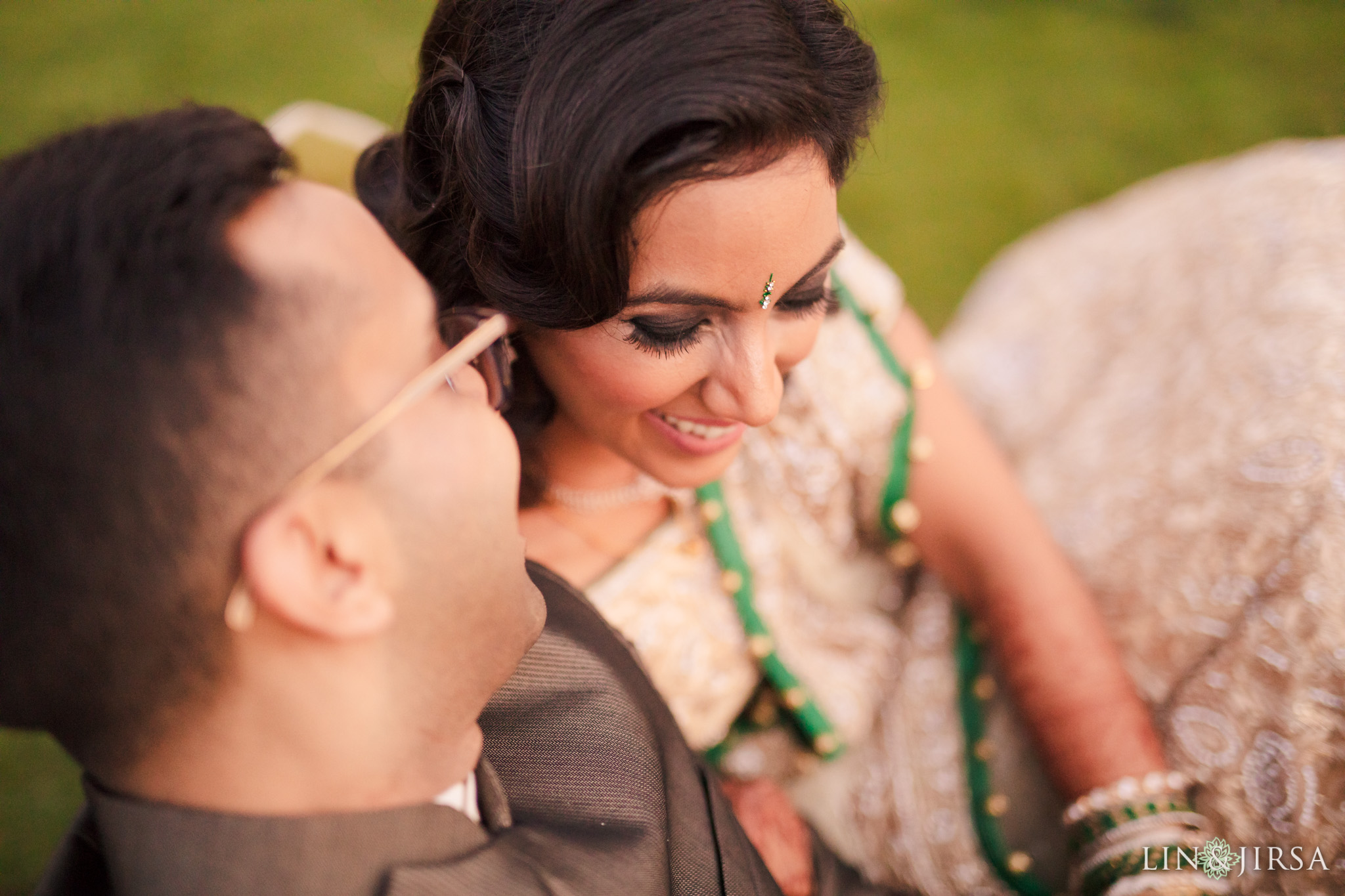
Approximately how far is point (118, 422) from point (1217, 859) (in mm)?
1657

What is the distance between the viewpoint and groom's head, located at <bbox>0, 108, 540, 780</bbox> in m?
0.69

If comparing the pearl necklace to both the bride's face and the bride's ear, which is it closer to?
the bride's face

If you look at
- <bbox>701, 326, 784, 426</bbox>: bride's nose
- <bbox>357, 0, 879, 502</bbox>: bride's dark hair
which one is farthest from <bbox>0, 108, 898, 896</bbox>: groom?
<bbox>701, 326, 784, 426</bbox>: bride's nose

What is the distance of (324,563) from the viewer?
80 centimetres

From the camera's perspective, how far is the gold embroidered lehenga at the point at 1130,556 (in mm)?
1341

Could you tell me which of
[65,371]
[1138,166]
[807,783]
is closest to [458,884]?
[65,371]

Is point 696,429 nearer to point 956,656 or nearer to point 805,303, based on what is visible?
point 805,303

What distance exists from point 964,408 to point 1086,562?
15.7 inches

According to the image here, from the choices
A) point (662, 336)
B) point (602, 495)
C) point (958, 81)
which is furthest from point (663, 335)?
point (958, 81)

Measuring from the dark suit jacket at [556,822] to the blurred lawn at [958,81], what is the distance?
256 centimetres

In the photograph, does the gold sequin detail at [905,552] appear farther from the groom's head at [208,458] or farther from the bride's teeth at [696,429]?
the groom's head at [208,458]

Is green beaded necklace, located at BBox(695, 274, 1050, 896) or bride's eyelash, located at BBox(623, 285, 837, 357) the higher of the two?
bride's eyelash, located at BBox(623, 285, 837, 357)

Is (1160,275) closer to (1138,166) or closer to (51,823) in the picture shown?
(1138,166)

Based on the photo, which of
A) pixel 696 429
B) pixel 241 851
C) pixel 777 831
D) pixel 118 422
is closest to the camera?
pixel 118 422
